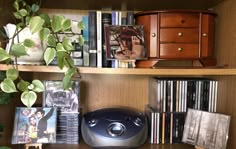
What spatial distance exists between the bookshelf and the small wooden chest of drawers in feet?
0.30

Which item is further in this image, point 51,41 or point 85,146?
point 85,146

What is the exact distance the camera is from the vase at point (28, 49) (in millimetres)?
885

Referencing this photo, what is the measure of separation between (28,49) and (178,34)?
56 cm

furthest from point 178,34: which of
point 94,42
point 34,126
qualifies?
point 34,126

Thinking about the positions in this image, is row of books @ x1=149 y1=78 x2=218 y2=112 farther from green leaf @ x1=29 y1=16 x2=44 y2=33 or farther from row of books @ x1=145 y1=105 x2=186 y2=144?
green leaf @ x1=29 y1=16 x2=44 y2=33

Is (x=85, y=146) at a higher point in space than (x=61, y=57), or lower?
lower

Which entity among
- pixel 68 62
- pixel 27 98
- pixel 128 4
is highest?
pixel 128 4

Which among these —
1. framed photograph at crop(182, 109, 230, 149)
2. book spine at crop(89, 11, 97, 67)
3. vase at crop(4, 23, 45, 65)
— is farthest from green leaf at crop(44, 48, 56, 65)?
framed photograph at crop(182, 109, 230, 149)

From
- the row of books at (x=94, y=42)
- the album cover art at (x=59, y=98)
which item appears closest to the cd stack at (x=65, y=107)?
the album cover art at (x=59, y=98)

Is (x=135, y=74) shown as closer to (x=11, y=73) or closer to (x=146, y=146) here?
(x=146, y=146)

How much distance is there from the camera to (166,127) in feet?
3.57

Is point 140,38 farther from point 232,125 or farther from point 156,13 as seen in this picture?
point 232,125

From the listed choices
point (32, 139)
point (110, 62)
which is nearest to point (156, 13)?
point (110, 62)

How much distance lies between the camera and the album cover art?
3.49 feet
